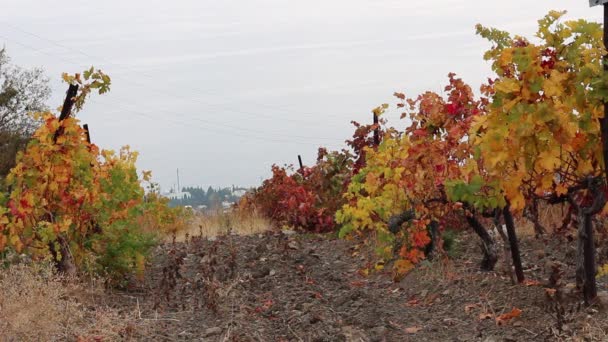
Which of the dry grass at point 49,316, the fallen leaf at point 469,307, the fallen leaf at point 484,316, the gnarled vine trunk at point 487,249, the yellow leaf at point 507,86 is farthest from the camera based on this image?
the gnarled vine trunk at point 487,249

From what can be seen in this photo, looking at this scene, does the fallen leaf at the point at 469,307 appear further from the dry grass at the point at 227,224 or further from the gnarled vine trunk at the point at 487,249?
the dry grass at the point at 227,224

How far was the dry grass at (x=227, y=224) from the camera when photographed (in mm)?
13789

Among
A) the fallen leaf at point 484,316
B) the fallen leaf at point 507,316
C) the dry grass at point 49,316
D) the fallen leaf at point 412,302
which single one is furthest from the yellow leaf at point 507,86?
the dry grass at point 49,316

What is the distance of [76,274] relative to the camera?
7.72 metres

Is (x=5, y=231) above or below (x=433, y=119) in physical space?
below

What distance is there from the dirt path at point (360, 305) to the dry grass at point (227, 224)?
4353mm

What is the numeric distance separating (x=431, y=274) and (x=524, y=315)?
1901 millimetres

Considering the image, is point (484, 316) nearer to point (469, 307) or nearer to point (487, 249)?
point (469, 307)

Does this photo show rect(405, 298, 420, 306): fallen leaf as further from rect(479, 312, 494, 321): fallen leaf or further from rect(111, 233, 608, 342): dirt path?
rect(479, 312, 494, 321): fallen leaf

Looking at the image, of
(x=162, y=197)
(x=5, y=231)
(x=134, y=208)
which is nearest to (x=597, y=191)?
(x=134, y=208)

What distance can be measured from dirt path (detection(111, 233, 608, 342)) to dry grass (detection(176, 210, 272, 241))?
435cm

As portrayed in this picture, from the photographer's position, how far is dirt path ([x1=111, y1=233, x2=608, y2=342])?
577cm

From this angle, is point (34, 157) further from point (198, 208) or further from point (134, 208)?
point (198, 208)

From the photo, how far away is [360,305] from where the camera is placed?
6836mm
